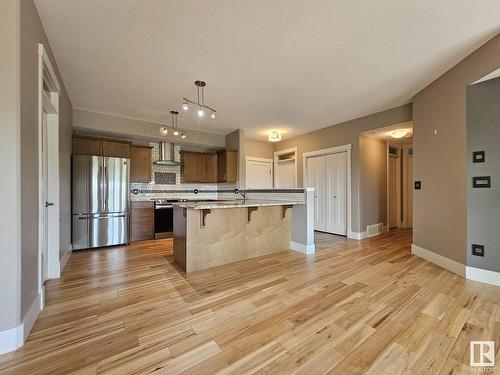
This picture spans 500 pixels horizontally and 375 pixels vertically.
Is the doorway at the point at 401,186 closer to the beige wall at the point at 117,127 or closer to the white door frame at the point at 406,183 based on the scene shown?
the white door frame at the point at 406,183

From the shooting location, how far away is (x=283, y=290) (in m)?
2.32

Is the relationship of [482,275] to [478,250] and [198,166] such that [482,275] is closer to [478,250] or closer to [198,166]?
[478,250]

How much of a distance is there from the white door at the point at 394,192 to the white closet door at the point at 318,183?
2.03 metres

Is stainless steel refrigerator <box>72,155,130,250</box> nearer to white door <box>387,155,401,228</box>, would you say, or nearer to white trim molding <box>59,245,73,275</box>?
white trim molding <box>59,245,73,275</box>

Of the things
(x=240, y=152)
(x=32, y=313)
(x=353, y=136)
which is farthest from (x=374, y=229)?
(x=32, y=313)

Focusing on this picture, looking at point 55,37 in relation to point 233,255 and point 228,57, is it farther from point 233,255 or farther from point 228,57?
point 233,255

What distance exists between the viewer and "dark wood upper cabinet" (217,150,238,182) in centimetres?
552

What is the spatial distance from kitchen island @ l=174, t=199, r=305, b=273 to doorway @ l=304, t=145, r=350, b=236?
1.95 m

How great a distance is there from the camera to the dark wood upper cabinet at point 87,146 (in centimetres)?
405

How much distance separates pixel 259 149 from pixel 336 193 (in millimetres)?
2713

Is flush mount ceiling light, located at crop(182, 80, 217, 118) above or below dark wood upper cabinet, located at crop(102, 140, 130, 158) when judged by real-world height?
above

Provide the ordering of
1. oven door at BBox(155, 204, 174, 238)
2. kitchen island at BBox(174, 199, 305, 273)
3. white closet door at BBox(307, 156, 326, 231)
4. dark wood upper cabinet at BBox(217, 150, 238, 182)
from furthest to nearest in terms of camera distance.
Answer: white closet door at BBox(307, 156, 326, 231) < dark wood upper cabinet at BBox(217, 150, 238, 182) < oven door at BBox(155, 204, 174, 238) < kitchen island at BBox(174, 199, 305, 273)

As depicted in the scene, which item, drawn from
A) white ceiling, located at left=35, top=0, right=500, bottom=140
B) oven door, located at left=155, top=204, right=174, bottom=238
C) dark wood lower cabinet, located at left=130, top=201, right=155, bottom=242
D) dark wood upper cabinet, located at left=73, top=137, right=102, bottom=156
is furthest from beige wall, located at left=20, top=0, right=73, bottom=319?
oven door, located at left=155, top=204, right=174, bottom=238

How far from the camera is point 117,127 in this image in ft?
14.7
